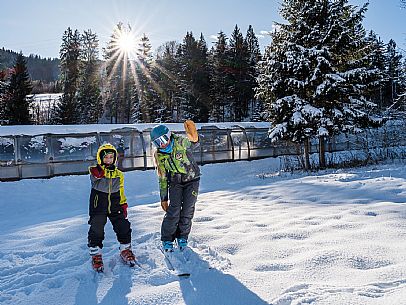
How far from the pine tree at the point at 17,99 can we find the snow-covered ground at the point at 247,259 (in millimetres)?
31442

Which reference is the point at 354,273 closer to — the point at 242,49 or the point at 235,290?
the point at 235,290

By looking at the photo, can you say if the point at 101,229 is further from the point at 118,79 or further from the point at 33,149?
the point at 118,79

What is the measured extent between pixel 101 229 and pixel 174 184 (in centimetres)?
102

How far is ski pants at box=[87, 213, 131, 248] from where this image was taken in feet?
13.8

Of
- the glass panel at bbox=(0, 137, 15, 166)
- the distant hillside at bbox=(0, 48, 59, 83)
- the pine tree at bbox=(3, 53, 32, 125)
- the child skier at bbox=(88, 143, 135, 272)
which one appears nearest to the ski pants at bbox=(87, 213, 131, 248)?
the child skier at bbox=(88, 143, 135, 272)

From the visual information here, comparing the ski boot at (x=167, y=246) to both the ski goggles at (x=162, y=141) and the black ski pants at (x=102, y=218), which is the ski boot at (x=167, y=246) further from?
the ski goggles at (x=162, y=141)

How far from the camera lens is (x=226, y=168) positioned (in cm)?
1823

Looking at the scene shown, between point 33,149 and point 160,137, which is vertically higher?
point 33,149

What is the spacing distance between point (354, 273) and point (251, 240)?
1444 mm

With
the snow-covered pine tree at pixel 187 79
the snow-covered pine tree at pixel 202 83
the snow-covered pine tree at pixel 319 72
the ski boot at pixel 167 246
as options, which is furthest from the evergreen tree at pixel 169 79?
the ski boot at pixel 167 246

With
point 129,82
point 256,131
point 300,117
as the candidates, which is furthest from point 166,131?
point 129,82

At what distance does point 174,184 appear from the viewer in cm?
438

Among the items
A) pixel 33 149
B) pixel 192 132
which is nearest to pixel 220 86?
pixel 33 149

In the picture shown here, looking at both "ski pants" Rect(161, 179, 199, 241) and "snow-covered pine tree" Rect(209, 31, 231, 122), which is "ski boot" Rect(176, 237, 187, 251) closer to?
"ski pants" Rect(161, 179, 199, 241)
